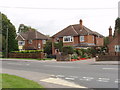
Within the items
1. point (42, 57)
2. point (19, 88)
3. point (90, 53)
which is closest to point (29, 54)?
point (42, 57)

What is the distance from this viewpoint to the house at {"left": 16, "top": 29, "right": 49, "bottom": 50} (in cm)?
5416

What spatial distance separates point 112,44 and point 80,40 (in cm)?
1023

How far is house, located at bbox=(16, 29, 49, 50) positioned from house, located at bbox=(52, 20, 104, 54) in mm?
9956

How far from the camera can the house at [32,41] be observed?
54.2 m

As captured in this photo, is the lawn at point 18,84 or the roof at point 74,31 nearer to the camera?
the lawn at point 18,84

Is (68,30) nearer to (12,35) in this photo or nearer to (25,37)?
(12,35)

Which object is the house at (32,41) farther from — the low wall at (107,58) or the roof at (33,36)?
the low wall at (107,58)

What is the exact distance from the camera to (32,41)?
55000 mm

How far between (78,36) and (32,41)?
18925 millimetres

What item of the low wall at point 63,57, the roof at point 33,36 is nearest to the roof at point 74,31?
the roof at point 33,36

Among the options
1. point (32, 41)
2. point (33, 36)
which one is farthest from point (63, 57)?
point (33, 36)

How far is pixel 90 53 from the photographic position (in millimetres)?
36969

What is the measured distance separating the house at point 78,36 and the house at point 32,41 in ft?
32.7

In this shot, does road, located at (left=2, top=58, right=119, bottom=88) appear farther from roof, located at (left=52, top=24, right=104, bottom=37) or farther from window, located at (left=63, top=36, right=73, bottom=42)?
window, located at (left=63, top=36, right=73, bottom=42)
